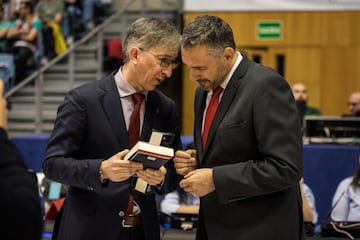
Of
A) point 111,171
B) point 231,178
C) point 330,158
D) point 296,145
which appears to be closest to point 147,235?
point 111,171

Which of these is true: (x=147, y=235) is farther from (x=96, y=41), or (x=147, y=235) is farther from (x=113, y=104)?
(x=96, y=41)

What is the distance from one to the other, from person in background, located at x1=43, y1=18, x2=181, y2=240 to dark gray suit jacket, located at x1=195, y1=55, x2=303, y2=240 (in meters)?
0.29

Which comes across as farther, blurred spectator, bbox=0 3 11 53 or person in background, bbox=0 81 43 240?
→ blurred spectator, bbox=0 3 11 53

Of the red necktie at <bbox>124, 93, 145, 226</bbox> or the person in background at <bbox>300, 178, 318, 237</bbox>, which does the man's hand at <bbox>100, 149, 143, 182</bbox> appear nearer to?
the red necktie at <bbox>124, 93, 145, 226</bbox>

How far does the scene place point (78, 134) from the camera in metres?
2.36

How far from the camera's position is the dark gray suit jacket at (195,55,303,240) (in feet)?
6.70

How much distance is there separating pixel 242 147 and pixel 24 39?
8007mm

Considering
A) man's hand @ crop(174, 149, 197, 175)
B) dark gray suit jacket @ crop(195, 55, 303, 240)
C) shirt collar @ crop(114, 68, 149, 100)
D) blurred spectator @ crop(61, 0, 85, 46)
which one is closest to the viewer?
dark gray suit jacket @ crop(195, 55, 303, 240)

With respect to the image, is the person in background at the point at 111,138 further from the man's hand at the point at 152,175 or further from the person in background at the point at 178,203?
the person in background at the point at 178,203

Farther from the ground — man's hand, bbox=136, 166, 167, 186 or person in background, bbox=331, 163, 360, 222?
man's hand, bbox=136, 166, 167, 186

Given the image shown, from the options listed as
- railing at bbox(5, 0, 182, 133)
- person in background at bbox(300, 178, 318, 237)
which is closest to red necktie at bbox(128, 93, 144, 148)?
person in background at bbox(300, 178, 318, 237)

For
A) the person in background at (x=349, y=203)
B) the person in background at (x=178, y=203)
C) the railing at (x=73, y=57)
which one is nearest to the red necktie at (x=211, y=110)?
the person in background at (x=178, y=203)

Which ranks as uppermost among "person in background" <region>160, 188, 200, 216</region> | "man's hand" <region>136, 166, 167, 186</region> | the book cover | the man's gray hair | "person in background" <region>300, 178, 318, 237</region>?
the man's gray hair

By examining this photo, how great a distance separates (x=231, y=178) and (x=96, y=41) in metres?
8.17
